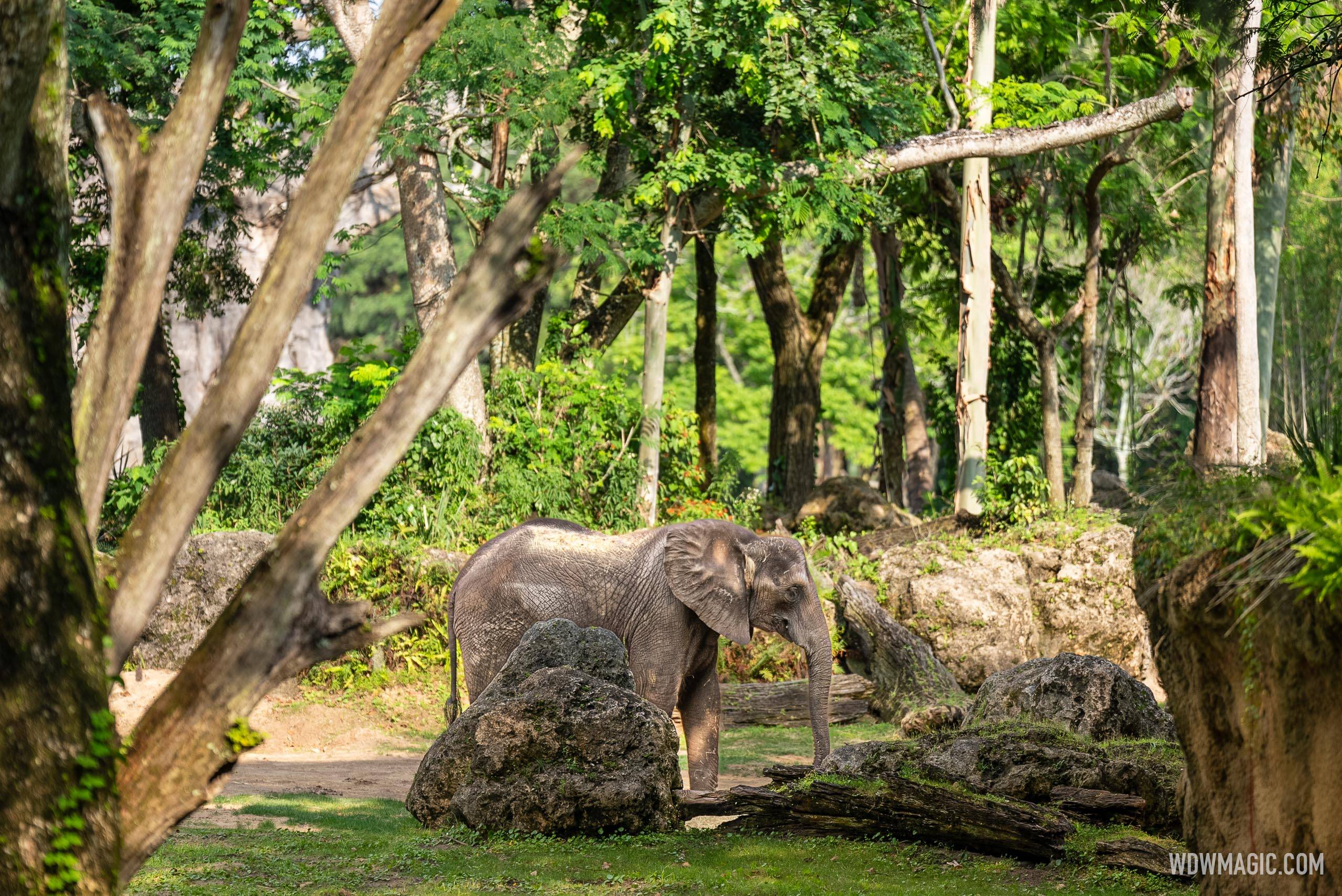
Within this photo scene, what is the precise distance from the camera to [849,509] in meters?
25.0

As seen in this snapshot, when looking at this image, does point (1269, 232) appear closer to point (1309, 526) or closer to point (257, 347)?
point (1309, 526)

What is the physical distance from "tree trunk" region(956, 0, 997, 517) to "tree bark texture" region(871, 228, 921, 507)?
5986 mm

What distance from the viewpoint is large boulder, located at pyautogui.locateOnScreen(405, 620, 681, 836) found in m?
9.26

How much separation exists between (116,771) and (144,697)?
472 inches

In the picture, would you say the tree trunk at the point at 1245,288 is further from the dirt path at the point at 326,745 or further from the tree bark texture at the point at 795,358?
the dirt path at the point at 326,745

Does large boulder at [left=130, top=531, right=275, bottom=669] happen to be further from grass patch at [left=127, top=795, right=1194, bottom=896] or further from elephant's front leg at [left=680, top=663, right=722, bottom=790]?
grass patch at [left=127, top=795, right=1194, bottom=896]

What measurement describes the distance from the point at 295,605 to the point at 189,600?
1377 cm

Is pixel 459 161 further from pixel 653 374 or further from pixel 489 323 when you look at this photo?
pixel 489 323

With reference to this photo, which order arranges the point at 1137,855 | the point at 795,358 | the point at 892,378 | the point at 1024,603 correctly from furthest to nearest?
the point at 892,378 → the point at 795,358 → the point at 1024,603 → the point at 1137,855

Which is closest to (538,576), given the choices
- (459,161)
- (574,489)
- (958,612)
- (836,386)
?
(958,612)

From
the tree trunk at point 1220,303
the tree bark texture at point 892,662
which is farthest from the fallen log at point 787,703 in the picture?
the tree trunk at point 1220,303

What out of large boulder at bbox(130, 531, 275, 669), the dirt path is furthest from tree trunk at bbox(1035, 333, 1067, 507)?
large boulder at bbox(130, 531, 275, 669)

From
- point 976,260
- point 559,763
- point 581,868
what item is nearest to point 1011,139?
point 976,260

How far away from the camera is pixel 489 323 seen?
443cm
